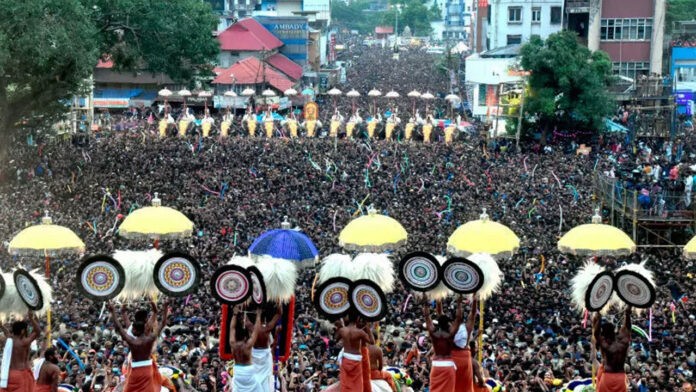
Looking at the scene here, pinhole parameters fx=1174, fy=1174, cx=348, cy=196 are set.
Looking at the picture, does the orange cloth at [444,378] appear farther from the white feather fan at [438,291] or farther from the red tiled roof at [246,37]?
the red tiled roof at [246,37]

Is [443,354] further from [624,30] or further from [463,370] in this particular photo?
[624,30]

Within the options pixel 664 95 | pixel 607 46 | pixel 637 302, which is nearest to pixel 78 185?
pixel 637 302

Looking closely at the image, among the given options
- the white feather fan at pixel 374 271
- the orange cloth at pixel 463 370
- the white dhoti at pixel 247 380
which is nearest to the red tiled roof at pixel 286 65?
the white feather fan at pixel 374 271

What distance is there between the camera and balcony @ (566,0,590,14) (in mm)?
59672

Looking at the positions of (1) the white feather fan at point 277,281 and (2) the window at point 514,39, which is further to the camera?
(2) the window at point 514,39

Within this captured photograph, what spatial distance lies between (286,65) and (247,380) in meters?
61.7

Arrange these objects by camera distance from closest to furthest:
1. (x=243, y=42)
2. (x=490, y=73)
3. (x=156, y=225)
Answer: (x=156, y=225) < (x=490, y=73) < (x=243, y=42)

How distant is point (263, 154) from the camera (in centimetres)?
3744

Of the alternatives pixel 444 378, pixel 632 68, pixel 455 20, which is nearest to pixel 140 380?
pixel 444 378

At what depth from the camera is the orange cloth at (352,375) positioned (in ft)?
41.8

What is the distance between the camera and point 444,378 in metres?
12.8

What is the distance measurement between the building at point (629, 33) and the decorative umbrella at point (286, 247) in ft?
138

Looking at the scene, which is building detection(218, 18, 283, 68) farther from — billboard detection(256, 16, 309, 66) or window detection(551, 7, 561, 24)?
window detection(551, 7, 561, 24)

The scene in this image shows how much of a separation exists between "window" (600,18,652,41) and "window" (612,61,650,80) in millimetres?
1228
